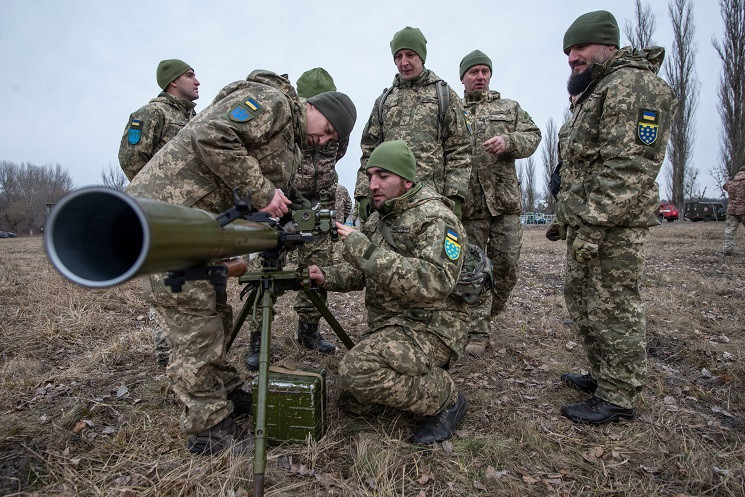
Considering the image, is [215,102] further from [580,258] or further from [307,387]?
[580,258]

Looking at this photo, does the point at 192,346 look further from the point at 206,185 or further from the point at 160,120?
the point at 160,120

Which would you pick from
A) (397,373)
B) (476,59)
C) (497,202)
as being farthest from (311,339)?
(476,59)

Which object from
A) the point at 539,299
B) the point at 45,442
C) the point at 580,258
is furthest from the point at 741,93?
the point at 45,442

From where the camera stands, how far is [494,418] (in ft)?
11.2

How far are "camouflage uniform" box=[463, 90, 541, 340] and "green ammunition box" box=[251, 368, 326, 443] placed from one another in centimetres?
238

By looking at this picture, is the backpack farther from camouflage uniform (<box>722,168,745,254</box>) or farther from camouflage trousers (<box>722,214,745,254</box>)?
camouflage trousers (<box>722,214,745,254</box>)

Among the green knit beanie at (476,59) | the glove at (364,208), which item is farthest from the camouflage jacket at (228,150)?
the green knit beanie at (476,59)

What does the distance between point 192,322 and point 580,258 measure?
261cm

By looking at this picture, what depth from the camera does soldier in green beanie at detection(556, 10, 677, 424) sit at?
3102 mm

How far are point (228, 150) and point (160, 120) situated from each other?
7.11 feet

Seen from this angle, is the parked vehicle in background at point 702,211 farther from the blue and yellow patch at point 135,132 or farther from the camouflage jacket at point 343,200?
the blue and yellow patch at point 135,132

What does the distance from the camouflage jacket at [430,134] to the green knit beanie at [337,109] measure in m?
1.11

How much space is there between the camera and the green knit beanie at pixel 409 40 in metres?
4.46

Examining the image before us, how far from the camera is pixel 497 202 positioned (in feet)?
16.3
